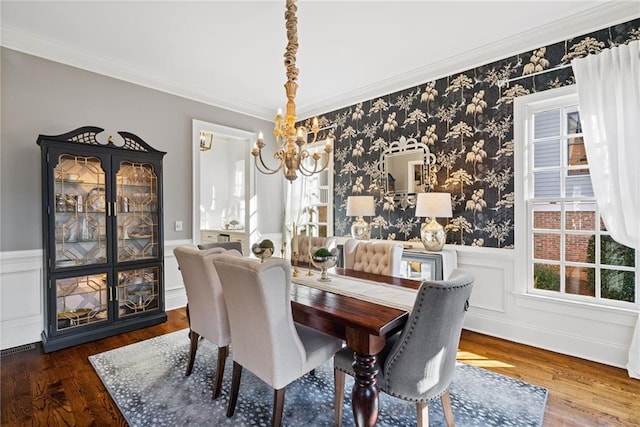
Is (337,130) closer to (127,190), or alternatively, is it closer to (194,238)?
(194,238)

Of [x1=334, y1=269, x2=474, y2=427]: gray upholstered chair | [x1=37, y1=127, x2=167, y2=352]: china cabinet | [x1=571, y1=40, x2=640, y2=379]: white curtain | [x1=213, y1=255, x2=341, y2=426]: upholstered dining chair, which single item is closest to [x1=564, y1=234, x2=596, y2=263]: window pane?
[x1=571, y1=40, x2=640, y2=379]: white curtain

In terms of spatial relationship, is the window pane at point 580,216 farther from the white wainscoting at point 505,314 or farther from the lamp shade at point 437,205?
the lamp shade at point 437,205

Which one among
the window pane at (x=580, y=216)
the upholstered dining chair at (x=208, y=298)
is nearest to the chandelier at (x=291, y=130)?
the upholstered dining chair at (x=208, y=298)

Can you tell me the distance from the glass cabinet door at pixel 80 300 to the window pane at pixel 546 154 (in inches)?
174

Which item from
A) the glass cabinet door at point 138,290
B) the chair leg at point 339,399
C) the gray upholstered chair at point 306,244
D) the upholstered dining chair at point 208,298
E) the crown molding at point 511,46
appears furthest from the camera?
the gray upholstered chair at point 306,244

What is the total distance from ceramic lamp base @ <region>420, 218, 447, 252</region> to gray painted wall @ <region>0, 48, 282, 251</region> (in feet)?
9.67

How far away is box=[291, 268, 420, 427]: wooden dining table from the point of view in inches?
57.6

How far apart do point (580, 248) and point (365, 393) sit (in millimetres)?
2489

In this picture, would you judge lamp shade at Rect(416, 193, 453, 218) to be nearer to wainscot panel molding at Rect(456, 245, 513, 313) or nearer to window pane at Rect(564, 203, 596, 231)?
wainscot panel molding at Rect(456, 245, 513, 313)

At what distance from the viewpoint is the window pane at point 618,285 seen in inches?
95.6

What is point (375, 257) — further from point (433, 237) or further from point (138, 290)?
point (138, 290)

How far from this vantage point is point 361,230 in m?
4.02

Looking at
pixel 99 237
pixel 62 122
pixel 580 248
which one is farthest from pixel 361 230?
pixel 62 122

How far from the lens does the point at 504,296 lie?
295 centimetres
